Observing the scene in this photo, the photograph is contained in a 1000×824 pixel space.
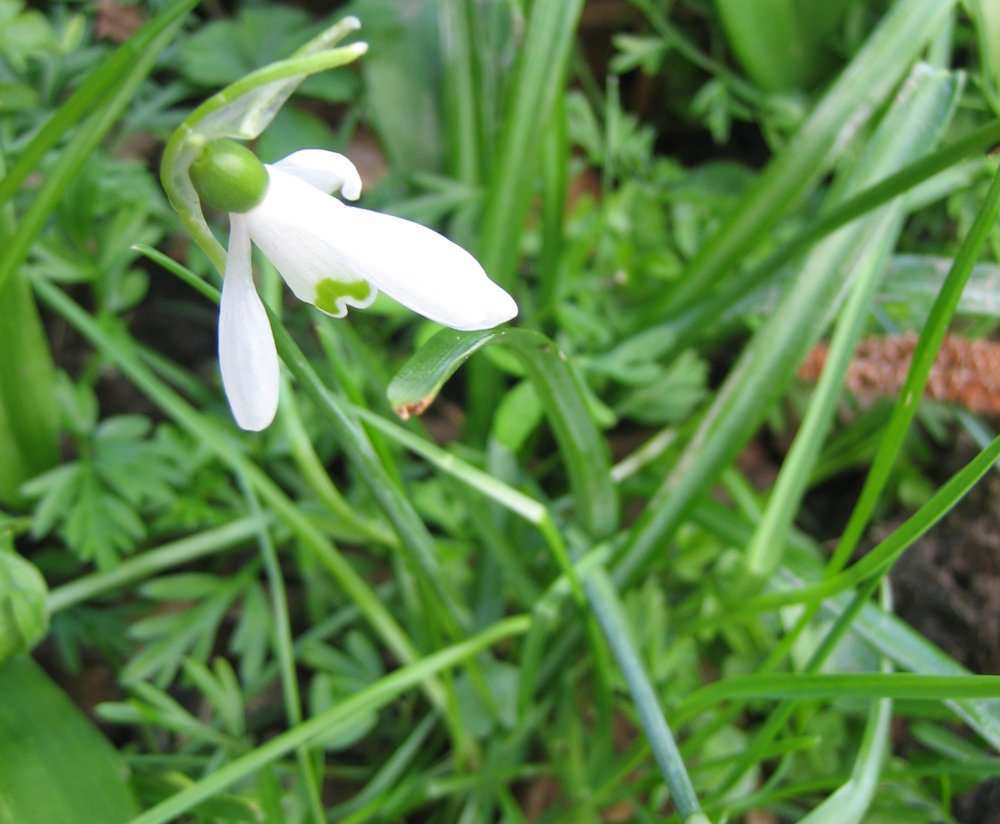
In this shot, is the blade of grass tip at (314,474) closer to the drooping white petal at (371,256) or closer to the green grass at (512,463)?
the green grass at (512,463)

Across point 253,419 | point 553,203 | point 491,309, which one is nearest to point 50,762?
point 253,419

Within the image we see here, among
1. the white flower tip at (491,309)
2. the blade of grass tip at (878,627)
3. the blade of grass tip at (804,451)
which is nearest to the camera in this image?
the white flower tip at (491,309)

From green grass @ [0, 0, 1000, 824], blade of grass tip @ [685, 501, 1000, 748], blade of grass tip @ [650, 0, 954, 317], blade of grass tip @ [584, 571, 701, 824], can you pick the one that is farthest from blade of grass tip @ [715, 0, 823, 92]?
blade of grass tip @ [584, 571, 701, 824]

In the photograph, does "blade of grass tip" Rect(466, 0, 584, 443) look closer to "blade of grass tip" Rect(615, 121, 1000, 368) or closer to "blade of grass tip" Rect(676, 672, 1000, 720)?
"blade of grass tip" Rect(615, 121, 1000, 368)

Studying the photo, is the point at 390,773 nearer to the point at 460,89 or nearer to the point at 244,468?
the point at 244,468

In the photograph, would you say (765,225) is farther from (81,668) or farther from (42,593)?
(81,668)

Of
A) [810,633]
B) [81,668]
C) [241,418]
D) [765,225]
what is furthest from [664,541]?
[81,668]

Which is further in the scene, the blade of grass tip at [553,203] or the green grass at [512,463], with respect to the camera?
the blade of grass tip at [553,203]

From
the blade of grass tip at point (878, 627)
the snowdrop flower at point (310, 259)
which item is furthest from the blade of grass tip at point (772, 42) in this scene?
the snowdrop flower at point (310, 259)
